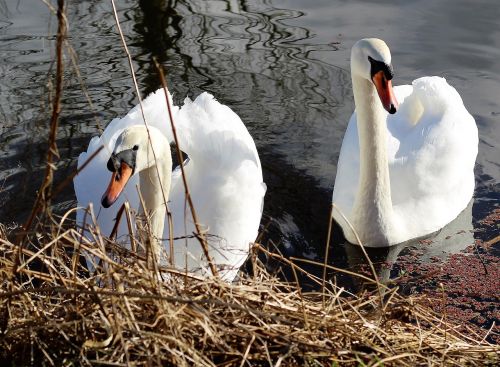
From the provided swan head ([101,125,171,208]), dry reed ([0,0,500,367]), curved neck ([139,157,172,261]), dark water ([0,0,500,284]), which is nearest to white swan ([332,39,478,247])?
dark water ([0,0,500,284])

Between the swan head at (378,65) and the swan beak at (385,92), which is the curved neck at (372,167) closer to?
the swan head at (378,65)

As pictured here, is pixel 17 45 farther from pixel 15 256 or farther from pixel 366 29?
pixel 15 256

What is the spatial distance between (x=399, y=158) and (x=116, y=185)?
2.67 metres

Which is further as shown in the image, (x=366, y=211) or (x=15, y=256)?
(x=366, y=211)

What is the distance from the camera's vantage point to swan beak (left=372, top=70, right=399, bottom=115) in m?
5.84

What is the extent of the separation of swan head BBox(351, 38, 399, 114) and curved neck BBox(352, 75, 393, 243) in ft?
0.64

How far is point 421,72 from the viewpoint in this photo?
9031 millimetres

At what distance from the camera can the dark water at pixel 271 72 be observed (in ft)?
23.5

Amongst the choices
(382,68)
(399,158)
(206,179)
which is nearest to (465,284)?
(399,158)

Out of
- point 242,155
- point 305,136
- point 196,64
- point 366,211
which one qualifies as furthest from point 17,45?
point 366,211

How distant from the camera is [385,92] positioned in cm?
591

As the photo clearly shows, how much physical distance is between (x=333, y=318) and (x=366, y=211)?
2908 mm

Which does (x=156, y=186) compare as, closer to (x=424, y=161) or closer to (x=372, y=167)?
(x=372, y=167)

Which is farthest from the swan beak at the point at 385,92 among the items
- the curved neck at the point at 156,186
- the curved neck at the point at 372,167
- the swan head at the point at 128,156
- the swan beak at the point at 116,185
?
the swan beak at the point at 116,185
